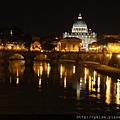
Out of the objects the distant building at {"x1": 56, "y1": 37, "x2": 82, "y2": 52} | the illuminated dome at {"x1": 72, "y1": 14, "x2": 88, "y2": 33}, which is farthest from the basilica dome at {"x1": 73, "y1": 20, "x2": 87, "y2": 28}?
the distant building at {"x1": 56, "y1": 37, "x2": 82, "y2": 52}

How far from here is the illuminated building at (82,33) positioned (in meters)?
116

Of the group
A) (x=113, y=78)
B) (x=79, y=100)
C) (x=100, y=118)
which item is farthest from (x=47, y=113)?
(x=113, y=78)

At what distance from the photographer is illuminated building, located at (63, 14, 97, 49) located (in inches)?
4555

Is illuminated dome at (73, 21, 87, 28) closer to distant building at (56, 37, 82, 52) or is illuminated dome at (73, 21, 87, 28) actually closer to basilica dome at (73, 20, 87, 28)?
basilica dome at (73, 20, 87, 28)

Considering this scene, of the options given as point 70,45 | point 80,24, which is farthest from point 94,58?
point 80,24

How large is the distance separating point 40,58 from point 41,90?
4608 centimetres

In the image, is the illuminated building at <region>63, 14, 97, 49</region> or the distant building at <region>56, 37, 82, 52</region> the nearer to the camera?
the distant building at <region>56, 37, 82, 52</region>

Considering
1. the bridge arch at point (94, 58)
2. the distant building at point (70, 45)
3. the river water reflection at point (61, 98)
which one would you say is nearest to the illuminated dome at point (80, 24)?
the distant building at point (70, 45)

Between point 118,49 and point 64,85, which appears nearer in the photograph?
point 64,85

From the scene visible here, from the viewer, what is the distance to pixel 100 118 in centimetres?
1700

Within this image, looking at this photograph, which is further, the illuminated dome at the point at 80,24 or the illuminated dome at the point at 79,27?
the illuminated dome at the point at 80,24

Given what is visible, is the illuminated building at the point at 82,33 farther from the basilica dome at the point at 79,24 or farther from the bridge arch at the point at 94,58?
the bridge arch at the point at 94,58

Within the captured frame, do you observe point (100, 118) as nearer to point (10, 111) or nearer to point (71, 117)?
point (71, 117)

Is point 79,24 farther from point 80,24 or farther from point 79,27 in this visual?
point 79,27
